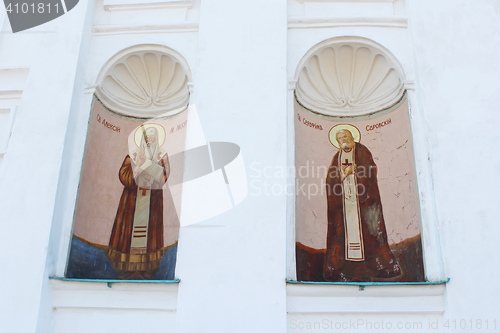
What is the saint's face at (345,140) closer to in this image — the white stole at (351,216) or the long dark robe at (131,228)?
the white stole at (351,216)

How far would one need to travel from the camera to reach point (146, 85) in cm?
844

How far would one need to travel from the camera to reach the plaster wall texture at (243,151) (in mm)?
6020

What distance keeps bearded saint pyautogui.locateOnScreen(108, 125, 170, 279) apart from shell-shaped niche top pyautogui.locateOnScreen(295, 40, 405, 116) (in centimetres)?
242

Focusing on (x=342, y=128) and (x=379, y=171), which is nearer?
(x=379, y=171)

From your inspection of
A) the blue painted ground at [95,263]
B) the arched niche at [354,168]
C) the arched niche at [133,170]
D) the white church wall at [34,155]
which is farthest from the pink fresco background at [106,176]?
the arched niche at [354,168]

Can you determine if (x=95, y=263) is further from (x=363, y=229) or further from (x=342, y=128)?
(x=342, y=128)

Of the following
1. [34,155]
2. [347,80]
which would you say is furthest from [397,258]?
[34,155]

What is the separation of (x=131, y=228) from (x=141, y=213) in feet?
0.87

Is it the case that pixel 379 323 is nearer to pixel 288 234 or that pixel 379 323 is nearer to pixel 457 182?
pixel 288 234

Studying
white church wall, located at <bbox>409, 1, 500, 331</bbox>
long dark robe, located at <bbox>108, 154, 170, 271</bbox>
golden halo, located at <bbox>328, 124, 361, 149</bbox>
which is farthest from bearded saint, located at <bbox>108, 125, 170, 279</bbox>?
white church wall, located at <bbox>409, 1, 500, 331</bbox>

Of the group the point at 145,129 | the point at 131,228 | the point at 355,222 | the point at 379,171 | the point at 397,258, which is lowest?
the point at 397,258

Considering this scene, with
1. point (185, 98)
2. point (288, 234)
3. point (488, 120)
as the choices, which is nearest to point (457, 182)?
point (488, 120)

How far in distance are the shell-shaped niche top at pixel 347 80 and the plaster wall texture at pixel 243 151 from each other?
0.25 m

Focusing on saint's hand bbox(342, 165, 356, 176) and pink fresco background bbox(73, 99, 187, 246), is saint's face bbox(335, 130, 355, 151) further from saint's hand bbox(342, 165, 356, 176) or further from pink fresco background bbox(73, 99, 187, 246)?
pink fresco background bbox(73, 99, 187, 246)
